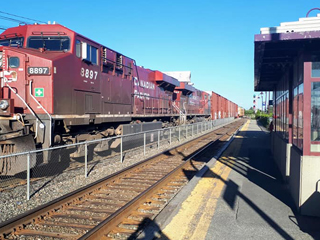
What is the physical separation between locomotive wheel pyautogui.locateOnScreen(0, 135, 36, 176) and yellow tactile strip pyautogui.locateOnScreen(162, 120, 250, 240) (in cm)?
389

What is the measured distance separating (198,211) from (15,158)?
15.0 feet

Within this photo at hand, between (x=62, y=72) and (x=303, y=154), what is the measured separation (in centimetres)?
702

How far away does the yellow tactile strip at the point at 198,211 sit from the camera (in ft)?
15.2

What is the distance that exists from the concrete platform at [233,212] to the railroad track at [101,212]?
1.47ft

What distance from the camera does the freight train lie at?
7844 millimetres

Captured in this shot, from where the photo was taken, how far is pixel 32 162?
7.10m

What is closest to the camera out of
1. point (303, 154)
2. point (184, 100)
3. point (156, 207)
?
point (303, 154)

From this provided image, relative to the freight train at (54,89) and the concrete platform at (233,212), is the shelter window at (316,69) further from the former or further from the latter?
the freight train at (54,89)

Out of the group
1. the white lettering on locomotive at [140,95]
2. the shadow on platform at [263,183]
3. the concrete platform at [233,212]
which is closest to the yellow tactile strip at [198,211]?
the concrete platform at [233,212]

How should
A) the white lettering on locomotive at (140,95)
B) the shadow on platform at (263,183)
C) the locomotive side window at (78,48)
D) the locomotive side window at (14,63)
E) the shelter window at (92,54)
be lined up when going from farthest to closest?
the white lettering on locomotive at (140,95) → the shelter window at (92,54) → the locomotive side window at (78,48) → the locomotive side window at (14,63) → the shadow on platform at (263,183)

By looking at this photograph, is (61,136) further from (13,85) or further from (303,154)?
(303,154)

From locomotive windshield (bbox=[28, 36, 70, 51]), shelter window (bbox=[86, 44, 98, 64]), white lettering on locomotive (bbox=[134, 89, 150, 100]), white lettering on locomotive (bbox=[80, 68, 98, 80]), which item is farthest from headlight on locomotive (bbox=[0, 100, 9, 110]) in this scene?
white lettering on locomotive (bbox=[134, 89, 150, 100])

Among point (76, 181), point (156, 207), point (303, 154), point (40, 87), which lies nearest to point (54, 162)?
point (76, 181)

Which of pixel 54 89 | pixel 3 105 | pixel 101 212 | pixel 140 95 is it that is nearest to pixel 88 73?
pixel 54 89
